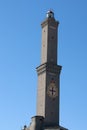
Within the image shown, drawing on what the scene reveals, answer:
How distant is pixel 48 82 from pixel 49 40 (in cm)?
923

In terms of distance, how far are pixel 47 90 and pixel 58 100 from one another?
10.2ft

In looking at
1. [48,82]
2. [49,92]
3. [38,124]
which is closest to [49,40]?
[48,82]

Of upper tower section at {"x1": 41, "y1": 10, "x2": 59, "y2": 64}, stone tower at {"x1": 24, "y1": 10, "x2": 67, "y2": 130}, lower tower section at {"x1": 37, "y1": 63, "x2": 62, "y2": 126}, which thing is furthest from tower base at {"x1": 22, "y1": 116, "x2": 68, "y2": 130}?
upper tower section at {"x1": 41, "y1": 10, "x2": 59, "y2": 64}

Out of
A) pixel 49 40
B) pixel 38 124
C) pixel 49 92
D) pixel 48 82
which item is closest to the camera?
pixel 38 124

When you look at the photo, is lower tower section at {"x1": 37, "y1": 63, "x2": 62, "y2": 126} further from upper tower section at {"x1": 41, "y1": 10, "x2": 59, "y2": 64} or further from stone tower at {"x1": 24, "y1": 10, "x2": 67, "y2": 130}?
upper tower section at {"x1": 41, "y1": 10, "x2": 59, "y2": 64}

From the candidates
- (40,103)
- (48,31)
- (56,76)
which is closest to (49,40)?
(48,31)

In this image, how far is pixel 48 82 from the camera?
81.4 meters

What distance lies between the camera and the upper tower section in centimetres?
8438

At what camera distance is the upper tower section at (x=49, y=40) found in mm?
84375

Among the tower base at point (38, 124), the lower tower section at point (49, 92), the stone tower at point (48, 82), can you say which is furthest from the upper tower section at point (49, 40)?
the tower base at point (38, 124)

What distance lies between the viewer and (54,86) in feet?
269

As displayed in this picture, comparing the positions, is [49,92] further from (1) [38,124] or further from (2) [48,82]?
(1) [38,124]

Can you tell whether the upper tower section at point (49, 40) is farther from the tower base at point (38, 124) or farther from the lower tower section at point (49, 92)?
the tower base at point (38, 124)

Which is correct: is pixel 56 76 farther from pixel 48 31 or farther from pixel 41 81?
pixel 48 31
